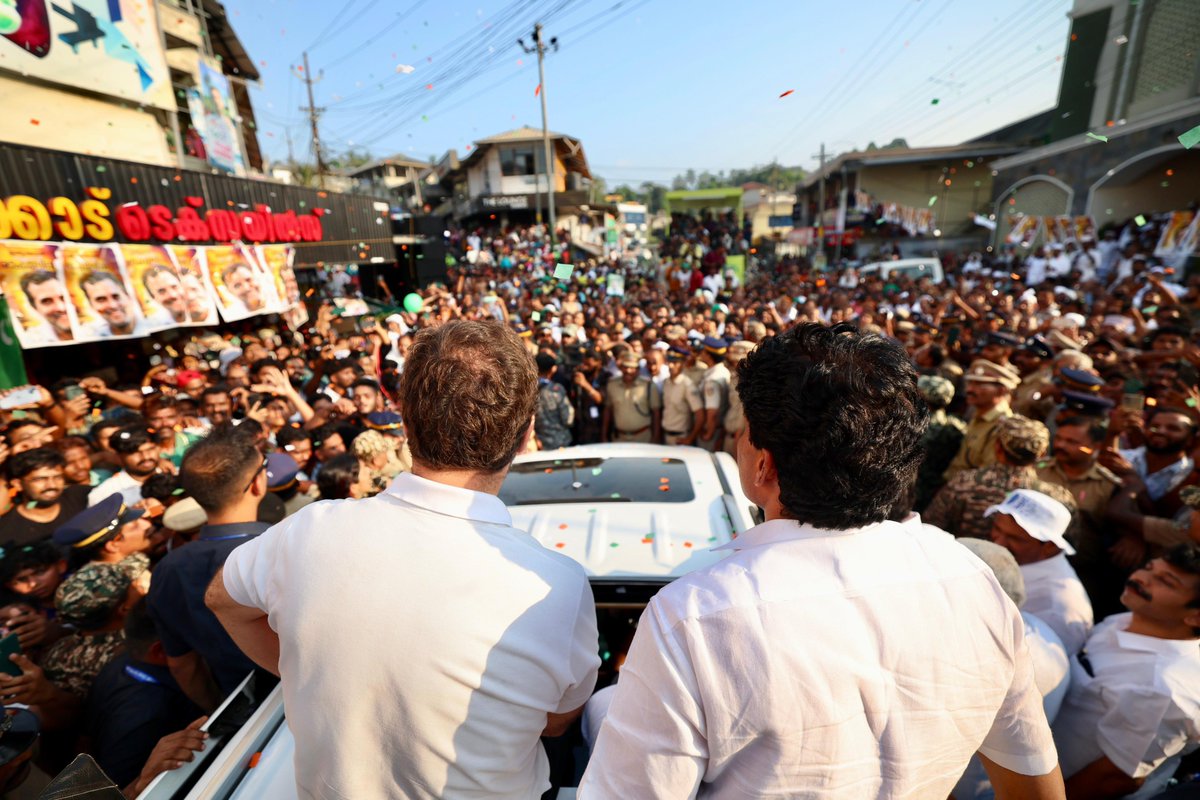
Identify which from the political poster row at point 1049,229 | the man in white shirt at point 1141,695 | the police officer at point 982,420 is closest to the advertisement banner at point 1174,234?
the political poster row at point 1049,229

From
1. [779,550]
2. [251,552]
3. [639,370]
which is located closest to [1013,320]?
[639,370]

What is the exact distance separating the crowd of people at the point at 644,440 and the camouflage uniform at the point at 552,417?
23 millimetres

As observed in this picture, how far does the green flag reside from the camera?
5918 millimetres

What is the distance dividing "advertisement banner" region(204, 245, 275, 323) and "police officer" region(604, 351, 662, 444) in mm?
6584

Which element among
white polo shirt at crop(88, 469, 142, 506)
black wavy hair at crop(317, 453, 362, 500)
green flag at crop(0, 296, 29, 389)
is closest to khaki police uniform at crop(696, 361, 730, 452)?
black wavy hair at crop(317, 453, 362, 500)

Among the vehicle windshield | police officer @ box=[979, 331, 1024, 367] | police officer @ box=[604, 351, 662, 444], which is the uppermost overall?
police officer @ box=[979, 331, 1024, 367]

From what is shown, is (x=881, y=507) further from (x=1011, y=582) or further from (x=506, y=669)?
(x=1011, y=582)

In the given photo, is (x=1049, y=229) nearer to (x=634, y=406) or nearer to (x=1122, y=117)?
(x=1122, y=117)

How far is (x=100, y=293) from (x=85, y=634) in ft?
21.2

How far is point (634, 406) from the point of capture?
234 inches

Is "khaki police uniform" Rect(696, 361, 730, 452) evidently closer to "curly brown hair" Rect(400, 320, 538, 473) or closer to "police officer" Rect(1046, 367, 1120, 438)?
"police officer" Rect(1046, 367, 1120, 438)

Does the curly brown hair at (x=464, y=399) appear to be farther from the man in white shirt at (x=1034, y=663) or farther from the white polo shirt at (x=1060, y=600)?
the white polo shirt at (x=1060, y=600)

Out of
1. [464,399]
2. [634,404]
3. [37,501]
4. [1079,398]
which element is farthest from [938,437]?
[37,501]

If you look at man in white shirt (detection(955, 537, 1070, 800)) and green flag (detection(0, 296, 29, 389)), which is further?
green flag (detection(0, 296, 29, 389))
